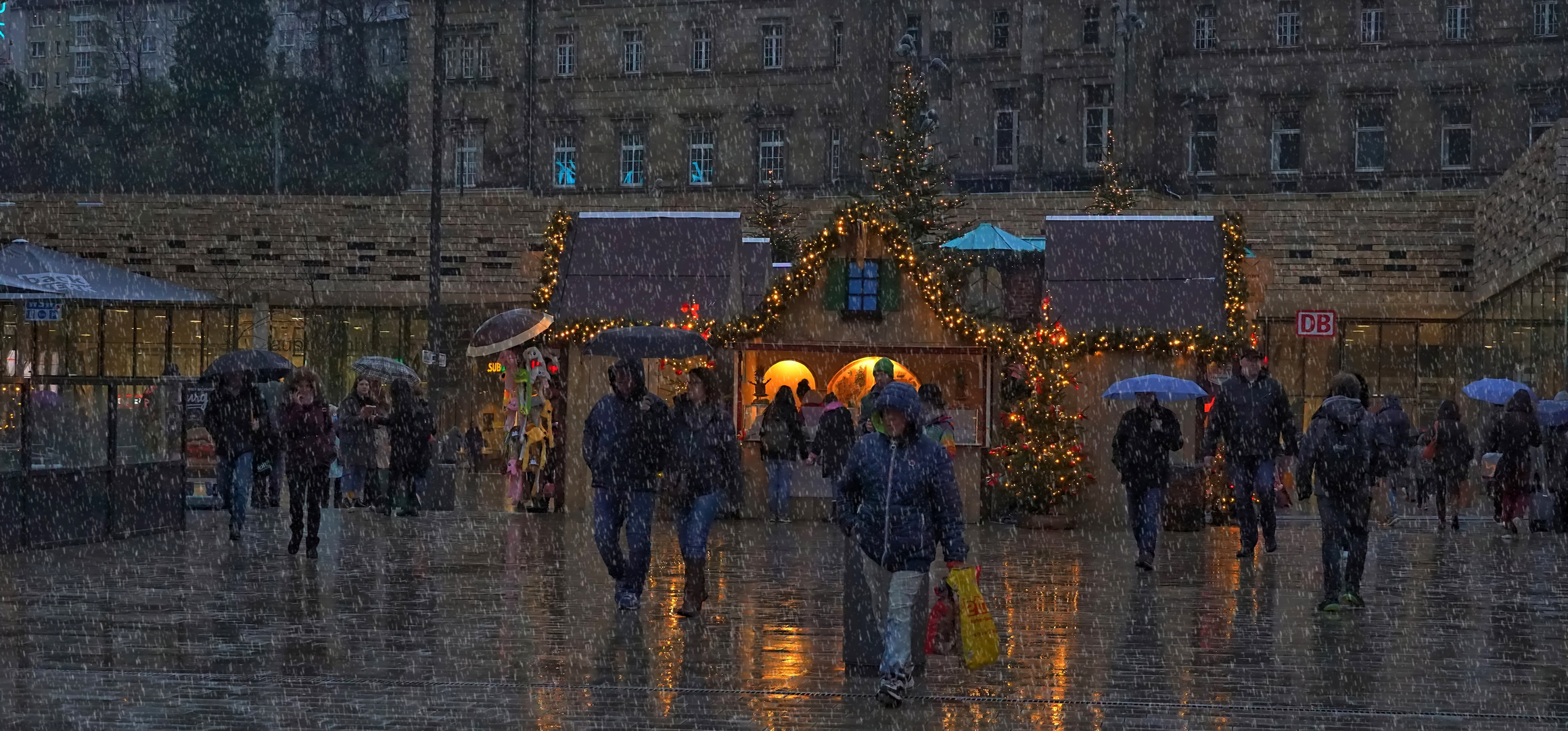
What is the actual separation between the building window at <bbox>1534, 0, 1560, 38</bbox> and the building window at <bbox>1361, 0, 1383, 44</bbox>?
4.42 m

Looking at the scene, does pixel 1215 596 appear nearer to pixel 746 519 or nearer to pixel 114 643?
pixel 114 643

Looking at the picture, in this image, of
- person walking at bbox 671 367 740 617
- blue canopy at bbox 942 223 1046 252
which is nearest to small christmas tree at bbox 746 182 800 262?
blue canopy at bbox 942 223 1046 252

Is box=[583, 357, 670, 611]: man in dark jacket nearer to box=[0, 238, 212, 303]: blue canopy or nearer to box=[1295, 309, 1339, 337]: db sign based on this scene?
box=[0, 238, 212, 303]: blue canopy

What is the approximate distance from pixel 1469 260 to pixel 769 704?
35.6 meters

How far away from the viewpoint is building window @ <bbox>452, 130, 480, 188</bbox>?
7544 centimetres

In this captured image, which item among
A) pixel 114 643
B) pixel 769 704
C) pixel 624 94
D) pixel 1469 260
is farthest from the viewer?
pixel 624 94

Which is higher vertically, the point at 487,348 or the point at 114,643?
the point at 487,348

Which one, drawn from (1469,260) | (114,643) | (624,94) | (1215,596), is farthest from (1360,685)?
(624,94)

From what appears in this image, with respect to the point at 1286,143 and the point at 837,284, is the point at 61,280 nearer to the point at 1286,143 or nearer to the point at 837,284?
the point at 837,284

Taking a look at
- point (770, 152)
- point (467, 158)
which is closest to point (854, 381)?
point (770, 152)

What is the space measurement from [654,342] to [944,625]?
13.1 metres

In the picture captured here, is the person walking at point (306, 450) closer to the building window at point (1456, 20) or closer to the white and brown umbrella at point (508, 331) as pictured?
the white and brown umbrella at point (508, 331)

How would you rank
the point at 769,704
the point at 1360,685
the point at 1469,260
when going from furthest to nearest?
1. the point at 1469,260
2. the point at 1360,685
3. the point at 769,704

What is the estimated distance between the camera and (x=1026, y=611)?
47.7 ft
